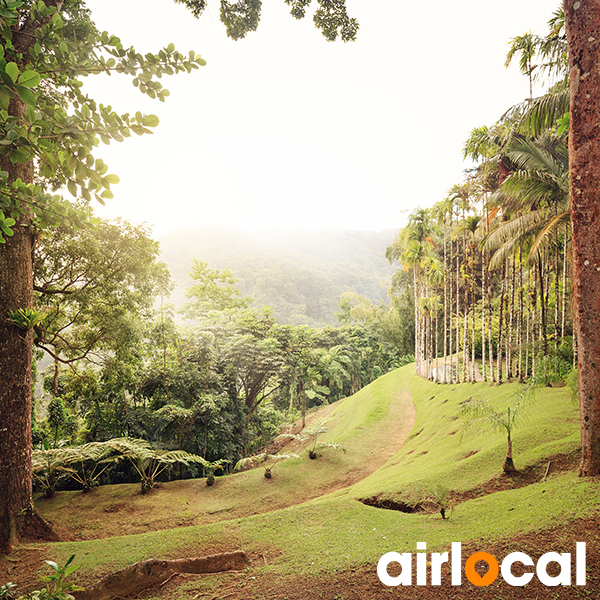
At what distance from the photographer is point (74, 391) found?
9.65 metres

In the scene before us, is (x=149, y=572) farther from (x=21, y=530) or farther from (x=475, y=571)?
(x=475, y=571)

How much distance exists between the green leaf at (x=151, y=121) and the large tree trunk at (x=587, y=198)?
6009 mm

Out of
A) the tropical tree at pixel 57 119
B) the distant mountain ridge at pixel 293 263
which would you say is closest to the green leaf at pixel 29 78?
the tropical tree at pixel 57 119

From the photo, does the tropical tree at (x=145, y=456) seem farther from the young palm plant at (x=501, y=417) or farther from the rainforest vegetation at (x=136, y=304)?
the young palm plant at (x=501, y=417)

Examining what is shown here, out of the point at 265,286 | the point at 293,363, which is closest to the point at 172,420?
the point at 293,363

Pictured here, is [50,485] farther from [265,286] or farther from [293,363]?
[265,286]

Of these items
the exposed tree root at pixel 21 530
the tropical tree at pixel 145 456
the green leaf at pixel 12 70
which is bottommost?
the tropical tree at pixel 145 456

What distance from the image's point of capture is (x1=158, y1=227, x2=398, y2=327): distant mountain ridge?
8044 centimetres

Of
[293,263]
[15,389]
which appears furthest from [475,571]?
[293,263]

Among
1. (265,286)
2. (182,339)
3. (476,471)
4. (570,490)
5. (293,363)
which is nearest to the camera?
(570,490)

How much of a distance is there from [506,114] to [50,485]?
17.6 metres

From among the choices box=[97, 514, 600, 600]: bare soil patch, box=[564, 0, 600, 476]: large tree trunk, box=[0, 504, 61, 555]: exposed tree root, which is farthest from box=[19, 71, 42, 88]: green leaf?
box=[564, 0, 600, 476]: large tree trunk

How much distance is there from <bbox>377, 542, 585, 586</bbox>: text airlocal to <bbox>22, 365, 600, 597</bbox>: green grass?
1.15ft

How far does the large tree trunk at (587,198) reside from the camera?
491 cm
